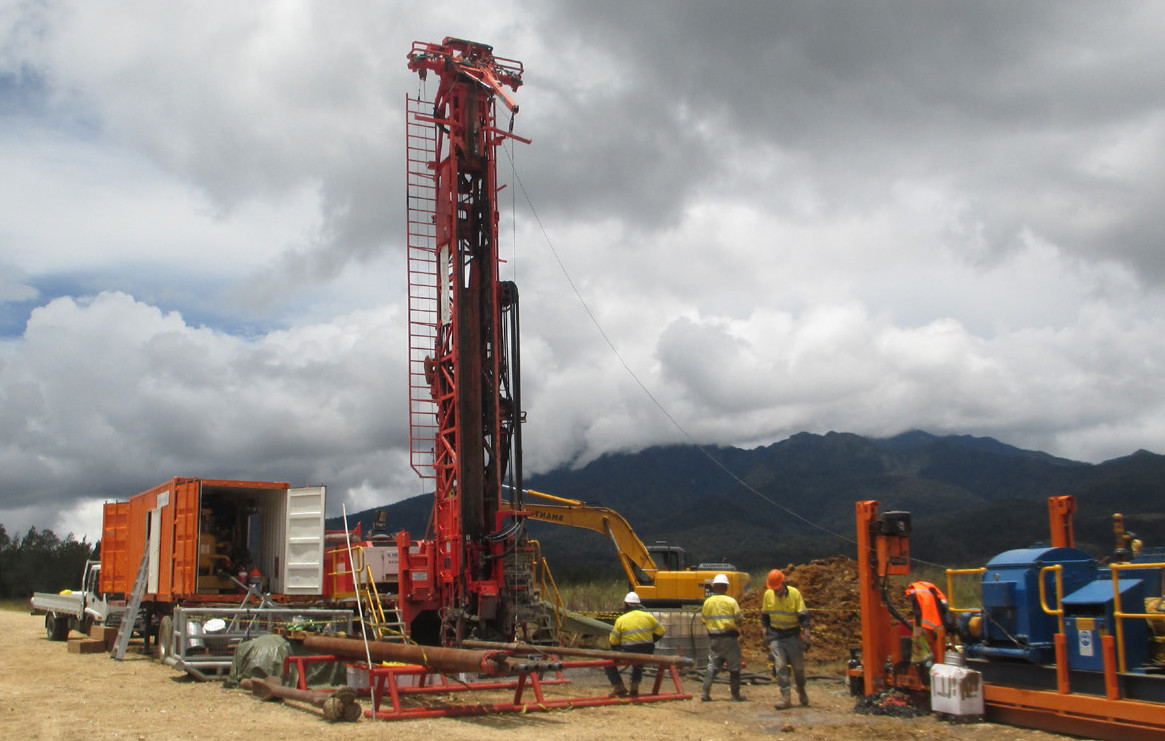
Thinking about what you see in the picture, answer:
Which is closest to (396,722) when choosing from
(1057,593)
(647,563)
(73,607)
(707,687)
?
(707,687)

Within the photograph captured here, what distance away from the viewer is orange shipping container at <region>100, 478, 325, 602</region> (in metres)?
18.7

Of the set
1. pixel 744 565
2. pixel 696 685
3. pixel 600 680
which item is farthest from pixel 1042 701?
pixel 744 565

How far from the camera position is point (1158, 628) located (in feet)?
34.0

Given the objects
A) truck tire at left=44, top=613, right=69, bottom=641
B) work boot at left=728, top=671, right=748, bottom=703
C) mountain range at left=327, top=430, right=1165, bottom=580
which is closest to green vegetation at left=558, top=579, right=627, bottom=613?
mountain range at left=327, top=430, right=1165, bottom=580

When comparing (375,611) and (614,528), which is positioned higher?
(614,528)

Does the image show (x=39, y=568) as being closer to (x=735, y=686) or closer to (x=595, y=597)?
(x=595, y=597)

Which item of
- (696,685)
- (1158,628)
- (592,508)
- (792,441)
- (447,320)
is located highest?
(792,441)

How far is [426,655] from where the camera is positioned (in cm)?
1213

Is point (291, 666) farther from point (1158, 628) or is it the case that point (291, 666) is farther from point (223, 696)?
point (1158, 628)

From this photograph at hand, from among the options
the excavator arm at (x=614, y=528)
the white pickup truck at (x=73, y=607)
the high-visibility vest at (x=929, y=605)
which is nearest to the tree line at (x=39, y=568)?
the white pickup truck at (x=73, y=607)

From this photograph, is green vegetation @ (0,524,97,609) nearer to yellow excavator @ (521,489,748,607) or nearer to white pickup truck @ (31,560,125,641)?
white pickup truck @ (31,560,125,641)

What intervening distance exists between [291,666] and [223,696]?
978 millimetres

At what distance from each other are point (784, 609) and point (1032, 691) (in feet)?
10.7

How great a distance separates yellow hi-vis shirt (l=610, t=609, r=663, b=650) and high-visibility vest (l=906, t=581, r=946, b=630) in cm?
405
